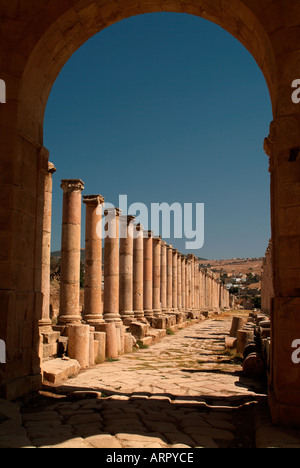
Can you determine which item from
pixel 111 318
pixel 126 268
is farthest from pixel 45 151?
pixel 126 268

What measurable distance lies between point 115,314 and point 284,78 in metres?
11.0

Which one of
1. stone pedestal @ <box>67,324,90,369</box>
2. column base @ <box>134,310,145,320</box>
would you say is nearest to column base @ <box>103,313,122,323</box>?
column base @ <box>134,310,145,320</box>

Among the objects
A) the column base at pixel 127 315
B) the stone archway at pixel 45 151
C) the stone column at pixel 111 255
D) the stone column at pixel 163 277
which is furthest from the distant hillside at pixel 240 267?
the stone archway at pixel 45 151

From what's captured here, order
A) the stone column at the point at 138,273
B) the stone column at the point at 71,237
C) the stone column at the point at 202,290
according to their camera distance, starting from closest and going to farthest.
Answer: the stone column at the point at 71,237 → the stone column at the point at 138,273 → the stone column at the point at 202,290

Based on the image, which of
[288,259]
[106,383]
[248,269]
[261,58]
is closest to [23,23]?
[261,58]

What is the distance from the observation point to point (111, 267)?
15.8m

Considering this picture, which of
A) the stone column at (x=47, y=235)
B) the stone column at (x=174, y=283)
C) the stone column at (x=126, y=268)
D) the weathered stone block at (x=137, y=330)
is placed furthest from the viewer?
the stone column at (x=174, y=283)

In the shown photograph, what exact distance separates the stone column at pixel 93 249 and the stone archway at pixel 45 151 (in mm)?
6539

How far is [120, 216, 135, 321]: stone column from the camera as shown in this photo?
59.8 ft

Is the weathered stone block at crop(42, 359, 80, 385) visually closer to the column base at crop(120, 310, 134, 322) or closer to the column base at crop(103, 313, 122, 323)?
the column base at crop(103, 313, 122, 323)

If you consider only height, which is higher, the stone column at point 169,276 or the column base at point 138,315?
the stone column at point 169,276

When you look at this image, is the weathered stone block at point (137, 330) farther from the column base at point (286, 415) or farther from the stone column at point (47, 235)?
the column base at point (286, 415)

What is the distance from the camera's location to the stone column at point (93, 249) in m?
13.7

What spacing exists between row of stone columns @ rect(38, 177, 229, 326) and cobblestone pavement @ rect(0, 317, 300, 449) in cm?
317
